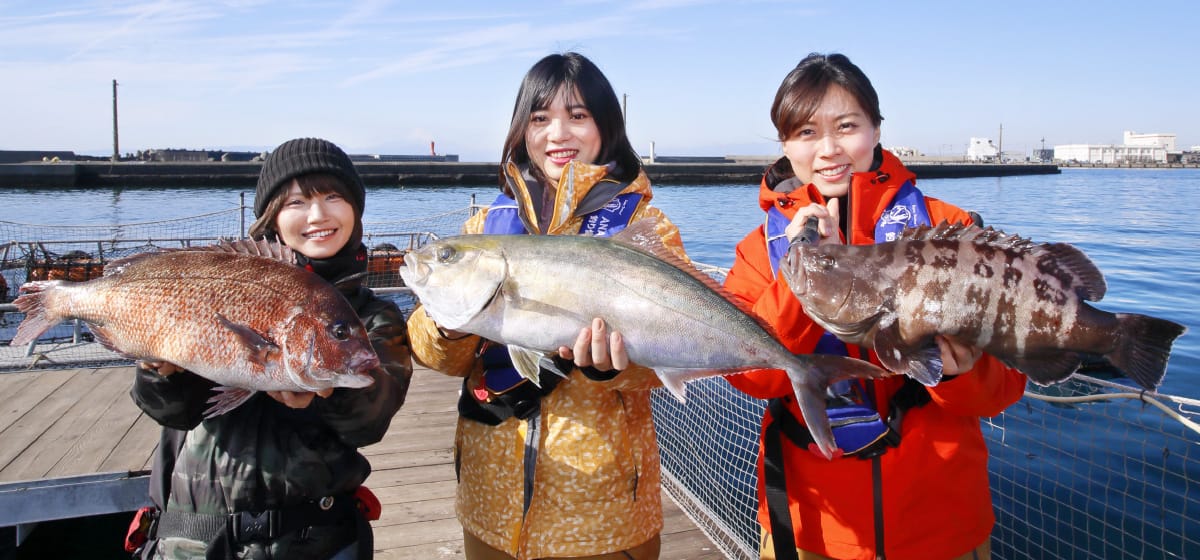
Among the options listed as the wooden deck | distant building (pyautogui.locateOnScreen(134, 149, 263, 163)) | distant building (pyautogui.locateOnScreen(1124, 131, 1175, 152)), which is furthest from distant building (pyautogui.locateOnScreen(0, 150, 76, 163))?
distant building (pyautogui.locateOnScreen(1124, 131, 1175, 152))

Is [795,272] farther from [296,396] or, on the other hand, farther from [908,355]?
[296,396]

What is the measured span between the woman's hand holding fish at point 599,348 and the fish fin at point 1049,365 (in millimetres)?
1145

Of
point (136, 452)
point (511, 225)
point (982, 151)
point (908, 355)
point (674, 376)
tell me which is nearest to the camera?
point (908, 355)

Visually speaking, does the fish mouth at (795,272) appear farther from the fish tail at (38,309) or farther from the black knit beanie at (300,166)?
the fish tail at (38,309)

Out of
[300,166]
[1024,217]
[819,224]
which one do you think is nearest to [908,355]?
[819,224]

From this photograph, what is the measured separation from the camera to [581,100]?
2758 mm

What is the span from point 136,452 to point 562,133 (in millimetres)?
3908

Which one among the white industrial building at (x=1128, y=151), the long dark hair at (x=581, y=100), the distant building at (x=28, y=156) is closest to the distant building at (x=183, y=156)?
the distant building at (x=28, y=156)

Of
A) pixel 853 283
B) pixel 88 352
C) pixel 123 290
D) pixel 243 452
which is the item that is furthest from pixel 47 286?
pixel 88 352

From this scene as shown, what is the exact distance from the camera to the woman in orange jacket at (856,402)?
2.40 meters

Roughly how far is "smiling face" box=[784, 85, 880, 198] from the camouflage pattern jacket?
165 cm

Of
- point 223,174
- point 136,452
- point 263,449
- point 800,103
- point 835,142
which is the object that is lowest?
point 136,452

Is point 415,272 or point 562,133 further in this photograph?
point 562,133

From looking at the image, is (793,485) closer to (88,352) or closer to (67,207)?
(88,352)
